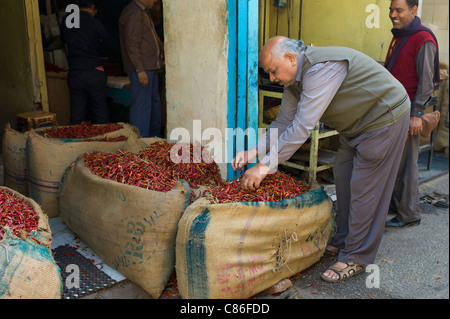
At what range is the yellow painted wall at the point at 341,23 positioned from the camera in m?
4.95

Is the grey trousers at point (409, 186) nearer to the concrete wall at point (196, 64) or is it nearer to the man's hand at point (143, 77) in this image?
the concrete wall at point (196, 64)

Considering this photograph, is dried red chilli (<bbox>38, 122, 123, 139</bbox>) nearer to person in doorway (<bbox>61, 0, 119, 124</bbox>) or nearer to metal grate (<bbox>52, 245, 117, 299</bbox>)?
metal grate (<bbox>52, 245, 117, 299</bbox>)

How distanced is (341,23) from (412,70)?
5.14 feet

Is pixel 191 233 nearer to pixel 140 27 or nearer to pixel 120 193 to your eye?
pixel 120 193

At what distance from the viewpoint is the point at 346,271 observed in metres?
3.21

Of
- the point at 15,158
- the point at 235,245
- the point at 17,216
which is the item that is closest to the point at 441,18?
the point at 235,245

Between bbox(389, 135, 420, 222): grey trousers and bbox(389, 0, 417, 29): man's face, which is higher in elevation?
bbox(389, 0, 417, 29): man's face

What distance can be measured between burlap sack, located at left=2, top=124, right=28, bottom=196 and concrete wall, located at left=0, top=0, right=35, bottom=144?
6.73 ft

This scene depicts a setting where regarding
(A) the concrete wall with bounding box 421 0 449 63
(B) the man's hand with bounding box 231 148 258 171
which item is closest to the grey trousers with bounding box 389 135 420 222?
(B) the man's hand with bounding box 231 148 258 171

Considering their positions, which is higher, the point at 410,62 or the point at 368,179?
the point at 410,62

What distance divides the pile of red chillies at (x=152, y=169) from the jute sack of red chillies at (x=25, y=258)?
648 millimetres

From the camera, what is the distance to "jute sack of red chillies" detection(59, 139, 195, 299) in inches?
110

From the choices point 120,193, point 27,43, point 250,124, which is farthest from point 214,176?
point 27,43

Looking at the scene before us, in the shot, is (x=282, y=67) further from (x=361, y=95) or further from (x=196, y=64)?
(x=196, y=64)
